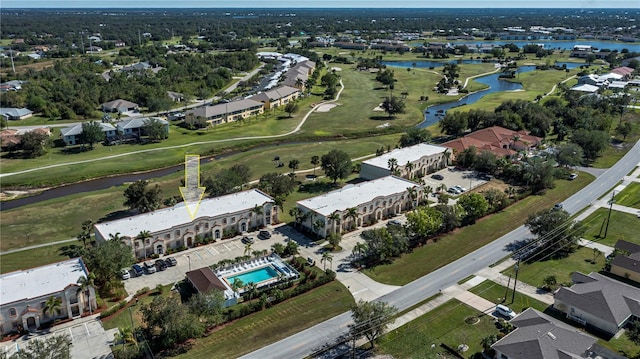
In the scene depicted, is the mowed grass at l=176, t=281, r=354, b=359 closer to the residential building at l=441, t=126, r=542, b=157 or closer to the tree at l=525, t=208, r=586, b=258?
the tree at l=525, t=208, r=586, b=258

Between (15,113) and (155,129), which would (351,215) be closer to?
(155,129)

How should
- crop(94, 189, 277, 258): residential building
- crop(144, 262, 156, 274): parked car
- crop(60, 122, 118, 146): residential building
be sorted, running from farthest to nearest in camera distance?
crop(60, 122, 118, 146): residential building, crop(94, 189, 277, 258): residential building, crop(144, 262, 156, 274): parked car

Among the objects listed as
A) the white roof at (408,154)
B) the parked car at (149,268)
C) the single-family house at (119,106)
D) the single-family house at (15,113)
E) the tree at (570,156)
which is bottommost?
the parked car at (149,268)

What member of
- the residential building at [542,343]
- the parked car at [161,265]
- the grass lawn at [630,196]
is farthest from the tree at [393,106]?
the residential building at [542,343]

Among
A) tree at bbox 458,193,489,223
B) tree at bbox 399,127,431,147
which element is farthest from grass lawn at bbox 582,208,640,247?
tree at bbox 399,127,431,147

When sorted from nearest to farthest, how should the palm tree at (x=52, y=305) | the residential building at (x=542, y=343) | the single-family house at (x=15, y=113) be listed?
1. the residential building at (x=542, y=343)
2. the palm tree at (x=52, y=305)
3. the single-family house at (x=15, y=113)

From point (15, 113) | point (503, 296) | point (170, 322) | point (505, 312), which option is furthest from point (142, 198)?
point (15, 113)

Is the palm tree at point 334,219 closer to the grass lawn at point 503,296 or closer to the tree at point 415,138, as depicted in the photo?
the grass lawn at point 503,296
